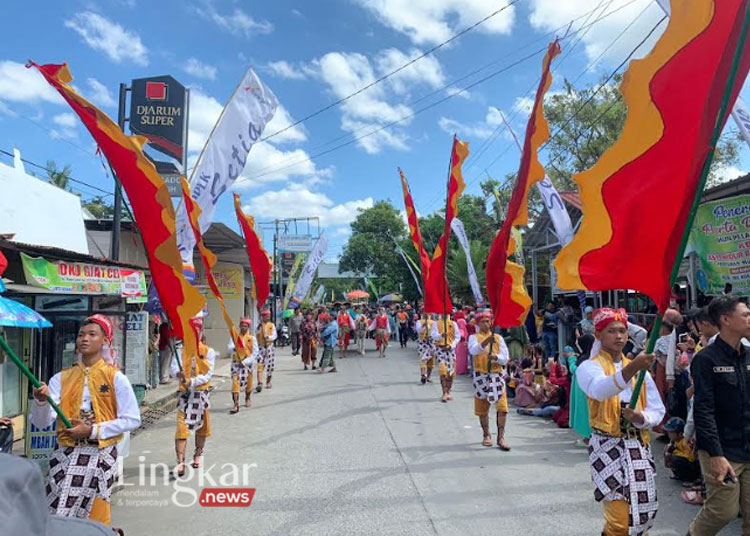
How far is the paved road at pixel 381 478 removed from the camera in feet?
14.1

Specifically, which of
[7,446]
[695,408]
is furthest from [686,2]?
[7,446]

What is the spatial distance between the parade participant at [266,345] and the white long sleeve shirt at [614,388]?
27.8 feet

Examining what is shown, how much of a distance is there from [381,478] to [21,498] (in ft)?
15.8

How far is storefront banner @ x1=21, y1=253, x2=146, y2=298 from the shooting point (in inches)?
240

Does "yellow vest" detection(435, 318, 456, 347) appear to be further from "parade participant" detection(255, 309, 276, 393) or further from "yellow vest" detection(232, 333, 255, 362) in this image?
"yellow vest" detection(232, 333, 255, 362)

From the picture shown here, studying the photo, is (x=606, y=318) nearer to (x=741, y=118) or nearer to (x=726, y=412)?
(x=726, y=412)

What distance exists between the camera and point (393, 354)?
19.5 m

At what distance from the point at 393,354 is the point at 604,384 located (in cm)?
1669

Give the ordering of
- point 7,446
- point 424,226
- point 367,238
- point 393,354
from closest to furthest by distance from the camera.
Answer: point 7,446
point 393,354
point 424,226
point 367,238

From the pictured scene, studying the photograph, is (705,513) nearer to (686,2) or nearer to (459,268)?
(686,2)

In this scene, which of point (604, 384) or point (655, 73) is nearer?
point (655, 73)

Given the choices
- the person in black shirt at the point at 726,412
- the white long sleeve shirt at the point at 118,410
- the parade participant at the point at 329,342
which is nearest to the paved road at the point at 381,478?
the person in black shirt at the point at 726,412

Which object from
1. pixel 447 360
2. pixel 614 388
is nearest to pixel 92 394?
pixel 614 388

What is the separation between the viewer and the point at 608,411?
3.21 meters
